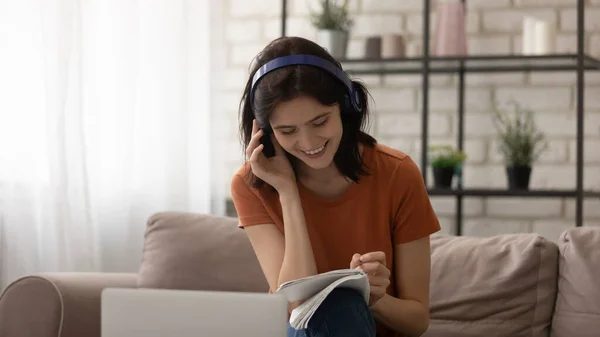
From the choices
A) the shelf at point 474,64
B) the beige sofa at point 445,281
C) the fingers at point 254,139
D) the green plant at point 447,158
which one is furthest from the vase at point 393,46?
the fingers at point 254,139

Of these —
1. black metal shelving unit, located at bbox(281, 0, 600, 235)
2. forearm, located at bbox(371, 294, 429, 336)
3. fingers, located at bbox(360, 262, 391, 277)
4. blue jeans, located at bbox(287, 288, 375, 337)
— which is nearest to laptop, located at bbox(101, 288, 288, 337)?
blue jeans, located at bbox(287, 288, 375, 337)

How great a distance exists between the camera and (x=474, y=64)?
3168 millimetres

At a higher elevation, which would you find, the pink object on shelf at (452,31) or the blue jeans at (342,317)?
the pink object on shelf at (452,31)

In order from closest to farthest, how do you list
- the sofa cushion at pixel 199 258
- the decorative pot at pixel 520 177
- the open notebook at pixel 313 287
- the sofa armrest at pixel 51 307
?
the open notebook at pixel 313 287, the sofa armrest at pixel 51 307, the sofa cushion at pixel 199 258, the decorative pot at pixel 520 177

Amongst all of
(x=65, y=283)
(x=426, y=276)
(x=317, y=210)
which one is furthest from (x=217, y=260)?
(x=426, y=276)

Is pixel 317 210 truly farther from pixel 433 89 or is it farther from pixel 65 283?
pixel 433 89

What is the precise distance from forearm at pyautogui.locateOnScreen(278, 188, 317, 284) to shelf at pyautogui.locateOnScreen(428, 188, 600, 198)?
1224 mm

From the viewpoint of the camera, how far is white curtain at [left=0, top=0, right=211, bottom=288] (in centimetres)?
252

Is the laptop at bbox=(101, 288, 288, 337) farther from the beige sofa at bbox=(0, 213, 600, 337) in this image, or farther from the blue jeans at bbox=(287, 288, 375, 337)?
the beige sofa at bbox=(0, 213, 600, 337)

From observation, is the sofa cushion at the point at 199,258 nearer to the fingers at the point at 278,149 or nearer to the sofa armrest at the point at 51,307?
the sofa armrest at the point at 51,307

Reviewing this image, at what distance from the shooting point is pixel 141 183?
3000 mm

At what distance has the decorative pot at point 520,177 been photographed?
303 cm

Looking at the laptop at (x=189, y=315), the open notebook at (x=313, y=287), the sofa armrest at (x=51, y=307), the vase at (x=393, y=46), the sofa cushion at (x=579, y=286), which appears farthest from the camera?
the vase at (x=393, y=46)

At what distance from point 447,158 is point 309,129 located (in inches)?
53.4
